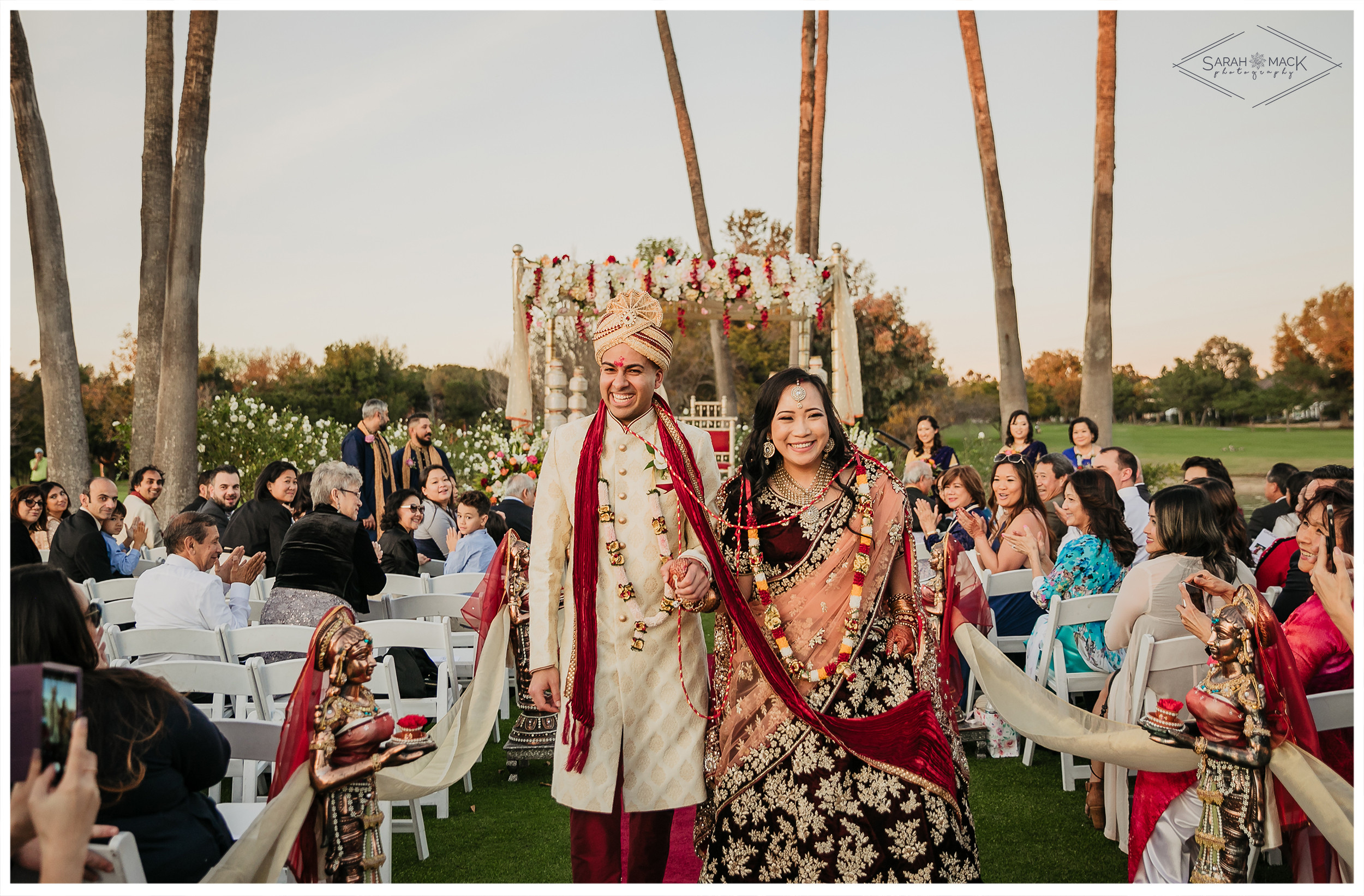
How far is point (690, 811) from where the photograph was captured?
3.88m

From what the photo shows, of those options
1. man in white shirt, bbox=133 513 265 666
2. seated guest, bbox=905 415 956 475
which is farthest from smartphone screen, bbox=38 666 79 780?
seated guest, bbox=905 415 956 475

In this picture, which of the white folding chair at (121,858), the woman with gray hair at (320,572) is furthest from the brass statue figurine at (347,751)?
the woman with gray hair at (320,572)

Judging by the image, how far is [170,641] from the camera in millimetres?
3648

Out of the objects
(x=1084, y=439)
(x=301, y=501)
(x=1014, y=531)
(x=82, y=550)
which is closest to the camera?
(x=1014, y=531)

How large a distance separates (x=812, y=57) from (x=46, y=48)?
13.4m

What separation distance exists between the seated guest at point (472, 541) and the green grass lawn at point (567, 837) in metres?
1.27

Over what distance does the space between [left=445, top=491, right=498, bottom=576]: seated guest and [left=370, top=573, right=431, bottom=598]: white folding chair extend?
8.8 inches

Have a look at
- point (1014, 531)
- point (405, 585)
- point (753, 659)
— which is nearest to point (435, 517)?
point (405, 585)

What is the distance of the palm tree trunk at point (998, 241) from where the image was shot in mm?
12570

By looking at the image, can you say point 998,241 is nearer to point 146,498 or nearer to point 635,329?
point 146,498

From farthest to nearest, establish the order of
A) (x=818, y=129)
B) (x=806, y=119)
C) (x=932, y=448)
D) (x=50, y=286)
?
(x=818, y=129) → (x=806, y=119) → (x=50, y=286) → (x=932, y=448)

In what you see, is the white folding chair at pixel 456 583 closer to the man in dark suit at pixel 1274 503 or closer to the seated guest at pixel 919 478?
the seated guest at pixel 919 478

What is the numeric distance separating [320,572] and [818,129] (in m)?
17.1

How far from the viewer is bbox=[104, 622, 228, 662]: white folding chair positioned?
3.60 meters
